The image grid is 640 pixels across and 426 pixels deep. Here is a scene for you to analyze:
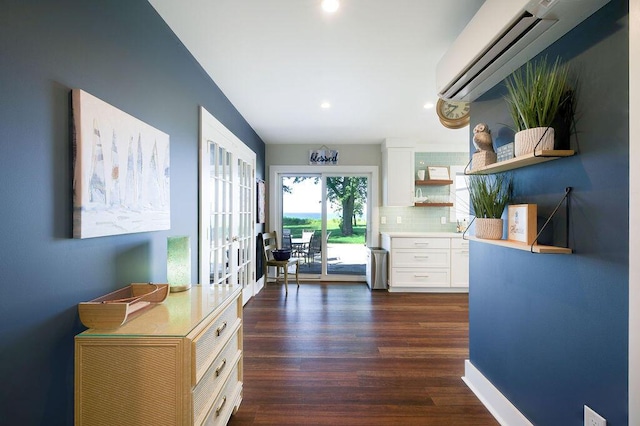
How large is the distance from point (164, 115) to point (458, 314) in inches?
148

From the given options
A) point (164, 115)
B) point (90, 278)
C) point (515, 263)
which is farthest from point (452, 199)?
point (90, 278)

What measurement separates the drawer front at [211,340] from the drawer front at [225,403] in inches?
9.5

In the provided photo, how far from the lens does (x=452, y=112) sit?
8.45 ft

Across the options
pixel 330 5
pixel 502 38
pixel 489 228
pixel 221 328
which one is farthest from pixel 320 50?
pixel 221 328

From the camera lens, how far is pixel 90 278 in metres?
1.29

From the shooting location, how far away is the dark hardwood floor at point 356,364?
1.83m

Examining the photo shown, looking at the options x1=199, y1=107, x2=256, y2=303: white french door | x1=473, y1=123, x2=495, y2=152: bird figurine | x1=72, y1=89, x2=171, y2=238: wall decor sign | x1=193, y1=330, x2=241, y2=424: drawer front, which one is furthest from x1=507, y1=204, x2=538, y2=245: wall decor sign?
x1=199, y1=107, x2=256, y2=303: white french door

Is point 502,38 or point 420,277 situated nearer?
point 502,38

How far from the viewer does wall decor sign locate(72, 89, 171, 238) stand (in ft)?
3.88

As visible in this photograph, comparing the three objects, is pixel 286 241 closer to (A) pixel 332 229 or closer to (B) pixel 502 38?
(A) pixel 332 229

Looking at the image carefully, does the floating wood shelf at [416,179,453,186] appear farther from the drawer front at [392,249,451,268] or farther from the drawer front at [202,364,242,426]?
the drawer front at [202,364,242,426]

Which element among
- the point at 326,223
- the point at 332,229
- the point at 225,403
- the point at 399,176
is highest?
the point at 399,176

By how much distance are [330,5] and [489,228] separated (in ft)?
5.25

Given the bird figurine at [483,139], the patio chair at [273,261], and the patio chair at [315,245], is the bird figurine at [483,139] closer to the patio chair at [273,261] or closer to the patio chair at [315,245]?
the patio chair at [273,261]
